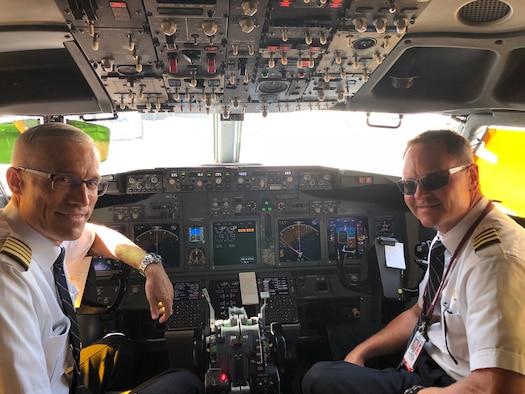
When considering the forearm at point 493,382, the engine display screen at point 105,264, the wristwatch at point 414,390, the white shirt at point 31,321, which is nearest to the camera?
the white shirt at point 31,321

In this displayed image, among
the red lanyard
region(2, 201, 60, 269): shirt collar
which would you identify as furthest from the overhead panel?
the red lanyard

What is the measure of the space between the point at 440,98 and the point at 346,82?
0.68m

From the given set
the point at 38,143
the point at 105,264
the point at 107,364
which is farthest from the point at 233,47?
the point at 105,264

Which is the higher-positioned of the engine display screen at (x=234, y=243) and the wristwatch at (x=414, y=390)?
the engine display screen at (x=234, y=243)

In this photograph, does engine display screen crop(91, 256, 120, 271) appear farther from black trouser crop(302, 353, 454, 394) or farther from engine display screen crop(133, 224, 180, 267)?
black trouser crop(302, 353, 454, 394)

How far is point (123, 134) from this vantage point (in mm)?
4184

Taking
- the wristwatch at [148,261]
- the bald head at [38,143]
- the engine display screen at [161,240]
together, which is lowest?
the engine display screen at [161,240]

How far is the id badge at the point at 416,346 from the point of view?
6.33 ft

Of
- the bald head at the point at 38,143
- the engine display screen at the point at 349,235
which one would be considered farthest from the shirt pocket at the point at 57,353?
the engine display screen at the point at 349,235

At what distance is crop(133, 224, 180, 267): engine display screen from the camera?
11.4 ft

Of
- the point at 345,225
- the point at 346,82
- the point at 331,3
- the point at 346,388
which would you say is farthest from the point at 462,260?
the point at 345,225

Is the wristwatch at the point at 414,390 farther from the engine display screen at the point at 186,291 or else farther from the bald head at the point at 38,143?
the engine display screen at the point at 186,291

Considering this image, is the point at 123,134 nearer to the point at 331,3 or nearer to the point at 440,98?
the point at 440,98

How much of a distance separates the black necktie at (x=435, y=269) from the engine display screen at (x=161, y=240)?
2.09 m
